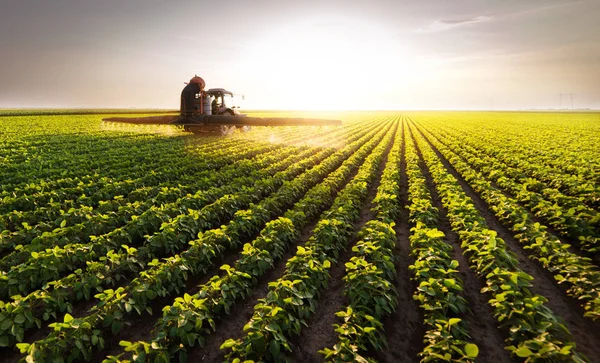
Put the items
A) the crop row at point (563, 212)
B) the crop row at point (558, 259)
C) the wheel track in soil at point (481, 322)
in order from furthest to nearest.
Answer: the crop row at point (563, 212) < the crop row at point (558, 259) < the wheel track in soil at point (481, 322)

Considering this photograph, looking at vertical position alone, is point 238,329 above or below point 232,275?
below

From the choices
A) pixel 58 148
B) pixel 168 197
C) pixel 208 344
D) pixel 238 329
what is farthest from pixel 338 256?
pixel 58 148

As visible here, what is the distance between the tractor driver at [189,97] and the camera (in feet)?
84.5

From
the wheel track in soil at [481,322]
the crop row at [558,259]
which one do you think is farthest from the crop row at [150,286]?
the crop row at [558,259]

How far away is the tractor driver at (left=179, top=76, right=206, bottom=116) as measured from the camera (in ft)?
84.5

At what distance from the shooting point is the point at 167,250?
615cm

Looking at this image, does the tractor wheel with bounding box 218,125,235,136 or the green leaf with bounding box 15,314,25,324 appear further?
the tractor wheel with bounding box 218,125,235,136

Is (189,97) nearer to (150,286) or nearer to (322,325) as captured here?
(150,286)

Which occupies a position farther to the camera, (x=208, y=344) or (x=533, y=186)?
(x=533, y=186)

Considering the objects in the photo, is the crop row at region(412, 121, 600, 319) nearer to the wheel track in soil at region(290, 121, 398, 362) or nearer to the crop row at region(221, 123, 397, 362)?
the wheel track in soil at region(290, 121, 398, 362)

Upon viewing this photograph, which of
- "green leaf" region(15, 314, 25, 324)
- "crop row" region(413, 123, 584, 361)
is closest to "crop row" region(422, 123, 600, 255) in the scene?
"crop row" region(413, 123, 584, 361)

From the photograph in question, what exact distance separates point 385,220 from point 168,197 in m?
6.86

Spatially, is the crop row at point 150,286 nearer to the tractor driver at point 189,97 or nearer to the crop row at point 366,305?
the crop row at point 366,305

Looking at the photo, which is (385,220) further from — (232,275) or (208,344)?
(208,344)
